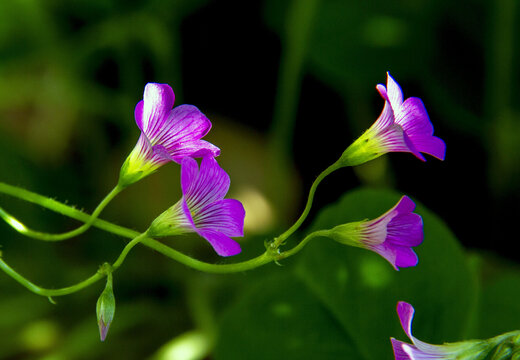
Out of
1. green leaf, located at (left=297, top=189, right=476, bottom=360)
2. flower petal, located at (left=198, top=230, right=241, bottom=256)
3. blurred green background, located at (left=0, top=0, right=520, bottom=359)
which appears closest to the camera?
flower petal, located at (left=198, top=230, right=241, bottom=256)

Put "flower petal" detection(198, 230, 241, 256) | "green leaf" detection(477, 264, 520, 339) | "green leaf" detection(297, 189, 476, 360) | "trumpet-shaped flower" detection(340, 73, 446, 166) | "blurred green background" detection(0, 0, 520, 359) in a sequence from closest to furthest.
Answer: "flower petal" detection(198, 230, 241, 256)
"trumpet-shaped flower" detection(340, 73, 446, 166)
"green leaf" detection(297, 189, 476, 360)
"green leaf" detection(477, 264, 520, 339)
"blurred green background" detection(0, 0, 520, 359)

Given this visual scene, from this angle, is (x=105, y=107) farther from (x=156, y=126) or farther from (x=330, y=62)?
(x=156, y=126)

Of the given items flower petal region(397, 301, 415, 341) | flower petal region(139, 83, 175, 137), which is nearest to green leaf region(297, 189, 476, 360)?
flower petal region(397, 301, 415, 341)

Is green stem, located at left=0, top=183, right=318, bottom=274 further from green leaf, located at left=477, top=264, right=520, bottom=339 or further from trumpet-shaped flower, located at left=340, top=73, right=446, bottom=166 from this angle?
green leaf, located at left=477, top=264, right=520, bottom=339

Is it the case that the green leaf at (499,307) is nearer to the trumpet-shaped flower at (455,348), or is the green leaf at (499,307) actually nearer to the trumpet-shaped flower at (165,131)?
the trumpet-shaped flower at (455,348)

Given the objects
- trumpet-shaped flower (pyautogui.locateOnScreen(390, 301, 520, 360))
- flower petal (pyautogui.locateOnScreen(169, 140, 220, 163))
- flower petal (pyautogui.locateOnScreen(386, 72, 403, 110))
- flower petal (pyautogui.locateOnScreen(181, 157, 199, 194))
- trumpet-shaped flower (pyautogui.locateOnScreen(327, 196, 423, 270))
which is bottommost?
trumpet-shaped flower (pyautogui.locateOnScreen(390, 301, 520, 360))

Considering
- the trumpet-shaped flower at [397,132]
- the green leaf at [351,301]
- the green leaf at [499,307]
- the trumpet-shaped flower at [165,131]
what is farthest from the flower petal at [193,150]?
the green leaf at [499,307]

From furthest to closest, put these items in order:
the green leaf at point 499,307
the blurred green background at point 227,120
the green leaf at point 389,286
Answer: the blurred green background at point 227,120 < the green leaf at point 499,307 < the green leaf at point 389,286
